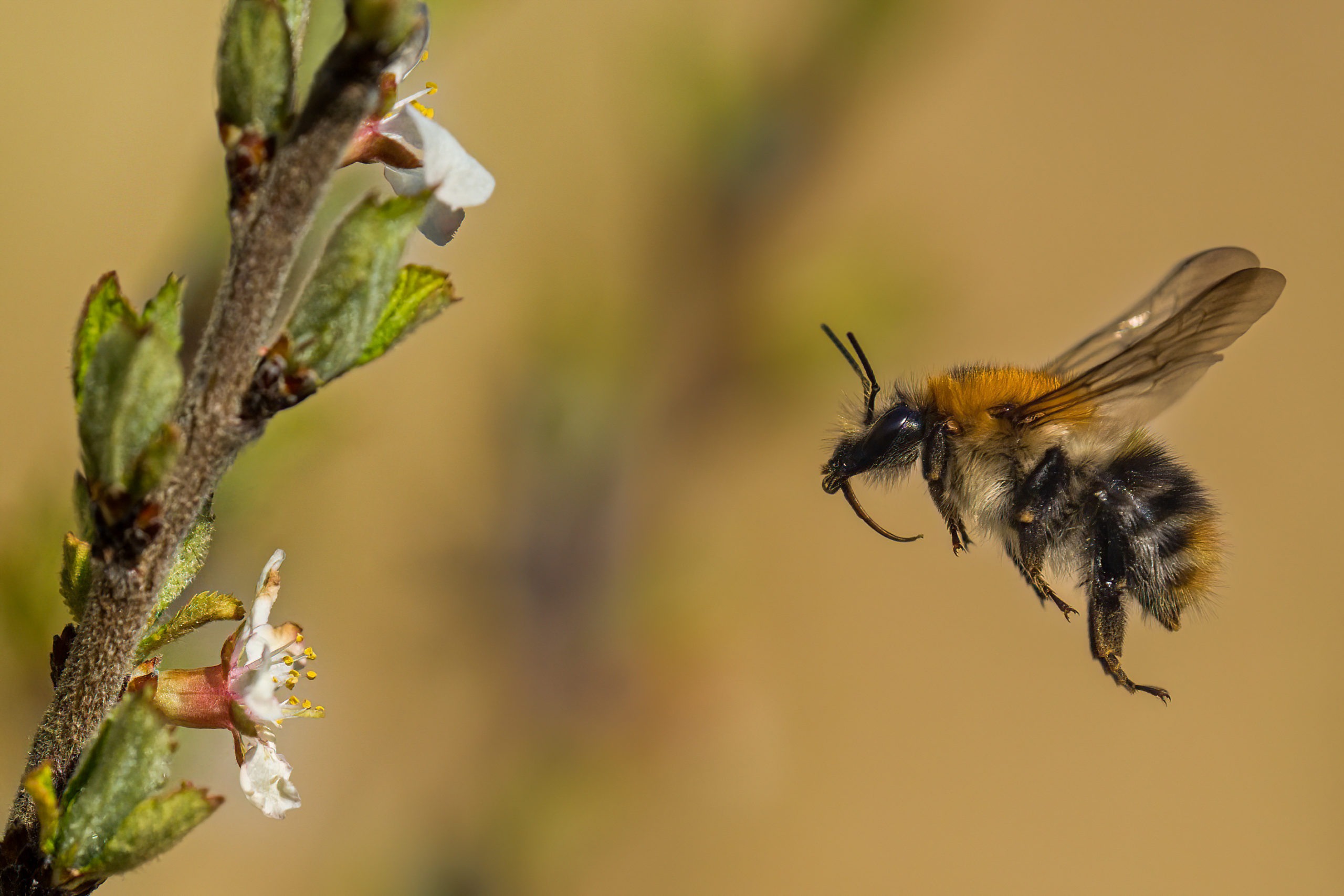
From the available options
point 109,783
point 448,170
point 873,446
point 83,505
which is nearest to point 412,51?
point 448,170

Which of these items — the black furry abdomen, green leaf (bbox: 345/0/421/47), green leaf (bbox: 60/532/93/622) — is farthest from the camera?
the black furry abdomen

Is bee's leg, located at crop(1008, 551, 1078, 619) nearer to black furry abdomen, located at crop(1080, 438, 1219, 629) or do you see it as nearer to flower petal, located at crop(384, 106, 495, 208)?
black furry abdomen, located at crop(1080, 438, 1219, 629)

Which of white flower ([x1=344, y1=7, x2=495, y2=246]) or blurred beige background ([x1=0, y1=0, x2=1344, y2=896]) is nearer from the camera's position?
white flower ([x1=344, y1=7, x2=495, y2=246])

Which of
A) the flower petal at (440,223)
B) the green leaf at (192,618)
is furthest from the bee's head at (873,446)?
the green leaf at (192,618)

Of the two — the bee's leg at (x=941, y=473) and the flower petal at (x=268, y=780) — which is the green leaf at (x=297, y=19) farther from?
the bee's leg at (x=941, y=473)

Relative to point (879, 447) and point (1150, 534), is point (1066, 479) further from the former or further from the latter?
point (879, 447)

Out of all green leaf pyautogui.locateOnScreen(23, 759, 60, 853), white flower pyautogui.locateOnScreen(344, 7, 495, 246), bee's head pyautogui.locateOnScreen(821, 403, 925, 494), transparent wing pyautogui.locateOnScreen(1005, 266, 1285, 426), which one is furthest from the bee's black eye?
green leaf pyautogui.locateOnScreen(23, 759, 60, 853)

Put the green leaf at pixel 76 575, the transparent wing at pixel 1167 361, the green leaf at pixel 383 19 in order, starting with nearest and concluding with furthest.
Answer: the green leaf at pixel 383 19
the green leaf at pixel 76 575
the transparent wing at pixel 1167 361
